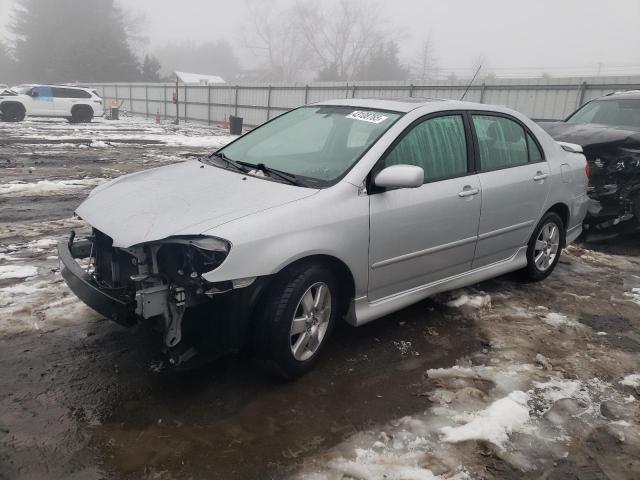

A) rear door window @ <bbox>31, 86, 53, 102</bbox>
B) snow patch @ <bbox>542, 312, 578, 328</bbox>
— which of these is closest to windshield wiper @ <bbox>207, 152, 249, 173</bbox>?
snow patch @ <bbox>542, 312, 578, 328</bbox>

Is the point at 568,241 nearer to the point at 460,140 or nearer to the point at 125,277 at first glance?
the point at 460,140

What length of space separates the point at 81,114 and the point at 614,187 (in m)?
23.4

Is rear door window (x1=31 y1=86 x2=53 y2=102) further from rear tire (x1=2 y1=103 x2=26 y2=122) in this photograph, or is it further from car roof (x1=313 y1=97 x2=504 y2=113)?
car roof (x1=313 y1=97 x2=504 y2=113)

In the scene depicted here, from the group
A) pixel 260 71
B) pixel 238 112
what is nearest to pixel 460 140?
pixel 238 112

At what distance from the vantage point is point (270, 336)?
286 centimetres

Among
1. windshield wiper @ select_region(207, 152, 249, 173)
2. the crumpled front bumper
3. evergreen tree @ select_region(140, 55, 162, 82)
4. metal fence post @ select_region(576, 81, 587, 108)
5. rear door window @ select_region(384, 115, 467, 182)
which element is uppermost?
evergreen tree @ select_region(140, 55, 162, 82)

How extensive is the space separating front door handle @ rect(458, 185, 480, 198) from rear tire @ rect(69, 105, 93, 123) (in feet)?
→ 77.8

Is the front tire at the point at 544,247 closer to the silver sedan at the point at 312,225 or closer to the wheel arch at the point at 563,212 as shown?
the wheel arch at the point at 563,212

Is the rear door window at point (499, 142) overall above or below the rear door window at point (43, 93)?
above

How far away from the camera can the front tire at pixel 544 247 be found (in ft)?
15.5

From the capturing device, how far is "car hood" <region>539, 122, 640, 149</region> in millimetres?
6238

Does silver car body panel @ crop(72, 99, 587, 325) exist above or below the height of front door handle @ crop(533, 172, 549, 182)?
A: below

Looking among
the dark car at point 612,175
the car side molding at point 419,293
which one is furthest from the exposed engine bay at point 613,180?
the car side molding at point 419,293

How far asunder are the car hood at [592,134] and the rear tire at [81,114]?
21.9 meters
